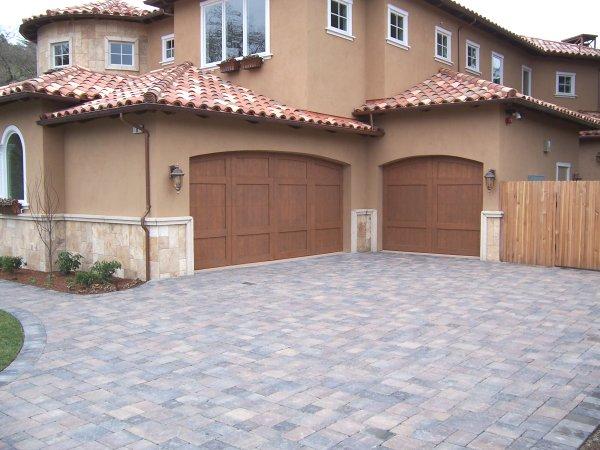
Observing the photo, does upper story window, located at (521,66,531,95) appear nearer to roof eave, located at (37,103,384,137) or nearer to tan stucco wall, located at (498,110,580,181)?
tan stucco wall, located at (498,110,580,181)

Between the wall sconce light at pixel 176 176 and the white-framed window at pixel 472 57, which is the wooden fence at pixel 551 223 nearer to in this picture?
the white-framed window at pixel 472 57

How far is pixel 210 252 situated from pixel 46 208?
12.2ft

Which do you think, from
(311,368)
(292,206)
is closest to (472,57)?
(292,206)

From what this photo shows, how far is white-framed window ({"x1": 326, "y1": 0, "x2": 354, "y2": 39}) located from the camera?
1455 cm

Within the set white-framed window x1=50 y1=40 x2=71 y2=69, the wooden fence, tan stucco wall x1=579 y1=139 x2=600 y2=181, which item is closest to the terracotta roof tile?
tan stucco wall x1=579 y1=139 x2=600 y2=181

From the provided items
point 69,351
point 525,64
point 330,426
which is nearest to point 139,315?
point 69,351

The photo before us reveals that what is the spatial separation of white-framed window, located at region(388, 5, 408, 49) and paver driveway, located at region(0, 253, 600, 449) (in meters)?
8.18

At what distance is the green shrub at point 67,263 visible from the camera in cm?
1166

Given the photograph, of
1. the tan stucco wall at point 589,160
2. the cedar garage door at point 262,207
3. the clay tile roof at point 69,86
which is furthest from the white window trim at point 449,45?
the clay tile roof at point 69,86

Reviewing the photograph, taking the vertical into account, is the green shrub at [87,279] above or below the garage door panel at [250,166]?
below

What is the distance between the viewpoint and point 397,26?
1586 cm

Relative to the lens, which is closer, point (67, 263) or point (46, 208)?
point (67, 263)

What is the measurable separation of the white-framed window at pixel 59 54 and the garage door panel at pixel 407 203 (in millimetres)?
12029

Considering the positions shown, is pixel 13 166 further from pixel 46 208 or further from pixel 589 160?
pixel 589 160
